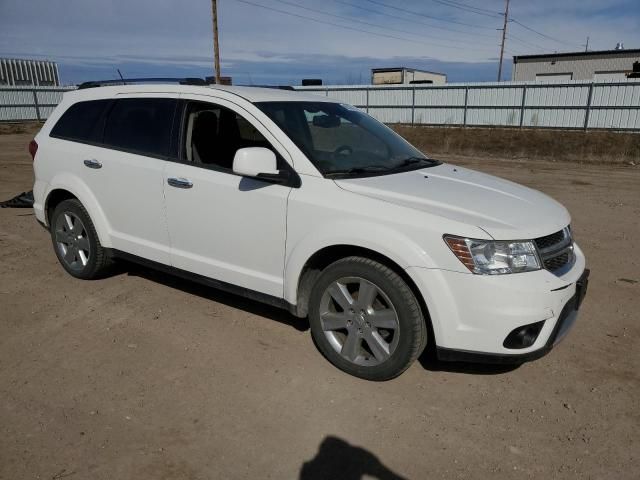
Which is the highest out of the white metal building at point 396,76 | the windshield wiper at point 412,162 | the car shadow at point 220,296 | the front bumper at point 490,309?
the white metal building at point 396,76

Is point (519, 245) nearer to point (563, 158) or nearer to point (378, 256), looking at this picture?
point (378, 256)

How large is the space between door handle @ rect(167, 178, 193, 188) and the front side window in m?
0.19

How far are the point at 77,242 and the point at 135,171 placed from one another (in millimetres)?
1221

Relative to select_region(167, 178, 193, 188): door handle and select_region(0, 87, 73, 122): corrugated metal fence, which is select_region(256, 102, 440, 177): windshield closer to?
select_region(167, 178, 193, 188): door handle

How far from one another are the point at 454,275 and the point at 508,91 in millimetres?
23063

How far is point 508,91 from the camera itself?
23.5 m

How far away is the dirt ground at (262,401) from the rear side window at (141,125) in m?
1.37

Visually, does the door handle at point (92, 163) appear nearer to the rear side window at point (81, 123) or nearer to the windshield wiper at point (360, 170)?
the rear side window at point (81, 123)

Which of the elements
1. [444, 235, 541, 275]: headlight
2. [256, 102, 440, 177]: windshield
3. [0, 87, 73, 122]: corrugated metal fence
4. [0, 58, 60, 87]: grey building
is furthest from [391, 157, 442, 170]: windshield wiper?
[0, 58, 60, 87]: grey building

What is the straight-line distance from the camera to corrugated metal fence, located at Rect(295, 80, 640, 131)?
21078 millimetres

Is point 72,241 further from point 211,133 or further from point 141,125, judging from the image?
point 211,133

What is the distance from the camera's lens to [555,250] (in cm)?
318

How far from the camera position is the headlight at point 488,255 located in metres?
2.88

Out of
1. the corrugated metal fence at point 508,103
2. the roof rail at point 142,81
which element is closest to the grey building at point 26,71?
the corrugated metal fence at point 508,103
